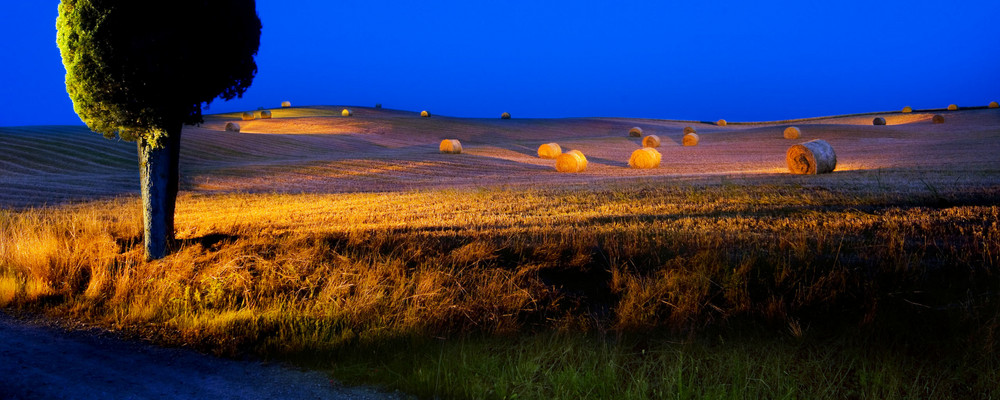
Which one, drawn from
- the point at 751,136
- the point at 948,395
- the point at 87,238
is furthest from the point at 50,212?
the point at 751,136

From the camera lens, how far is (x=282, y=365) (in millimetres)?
5742

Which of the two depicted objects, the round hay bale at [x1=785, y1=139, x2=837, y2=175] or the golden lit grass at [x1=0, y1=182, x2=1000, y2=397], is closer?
the golden lit grass at [x1=0, y1=182, x2=1000, y2=397]

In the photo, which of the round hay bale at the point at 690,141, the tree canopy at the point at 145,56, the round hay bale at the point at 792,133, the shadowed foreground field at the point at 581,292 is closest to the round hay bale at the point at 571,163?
the shadowed foreground field at the point at 581,292

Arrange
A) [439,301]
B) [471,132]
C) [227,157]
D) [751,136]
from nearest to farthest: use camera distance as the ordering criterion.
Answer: [439,301] < [227,157] < [751,136] < [471,132]

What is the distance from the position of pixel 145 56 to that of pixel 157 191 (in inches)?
74.3

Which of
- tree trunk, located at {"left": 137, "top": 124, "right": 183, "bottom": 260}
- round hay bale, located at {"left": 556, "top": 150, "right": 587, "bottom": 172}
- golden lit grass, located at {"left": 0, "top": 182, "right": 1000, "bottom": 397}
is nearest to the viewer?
golden lit grass, located at {"left": 0, "top": 182, "right": 1000, "bottom": 397}

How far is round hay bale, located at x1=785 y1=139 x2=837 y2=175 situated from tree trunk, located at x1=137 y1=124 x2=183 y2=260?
849 inches

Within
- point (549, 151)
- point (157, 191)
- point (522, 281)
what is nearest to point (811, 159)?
point (549, 151)

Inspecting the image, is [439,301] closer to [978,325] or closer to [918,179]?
[978,325]

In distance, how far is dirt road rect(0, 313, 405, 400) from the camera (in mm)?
4988

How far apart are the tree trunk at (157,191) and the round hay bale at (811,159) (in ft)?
70.7

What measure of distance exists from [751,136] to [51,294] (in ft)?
178

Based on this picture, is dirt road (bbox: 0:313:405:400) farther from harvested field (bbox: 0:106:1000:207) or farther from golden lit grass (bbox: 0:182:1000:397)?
harvested field (bbox: 0:106:1000:207)

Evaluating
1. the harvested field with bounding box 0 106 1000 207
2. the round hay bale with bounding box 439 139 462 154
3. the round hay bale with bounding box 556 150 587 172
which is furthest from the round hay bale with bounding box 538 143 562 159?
the round hay bale with bounding box 556 150 587 172
